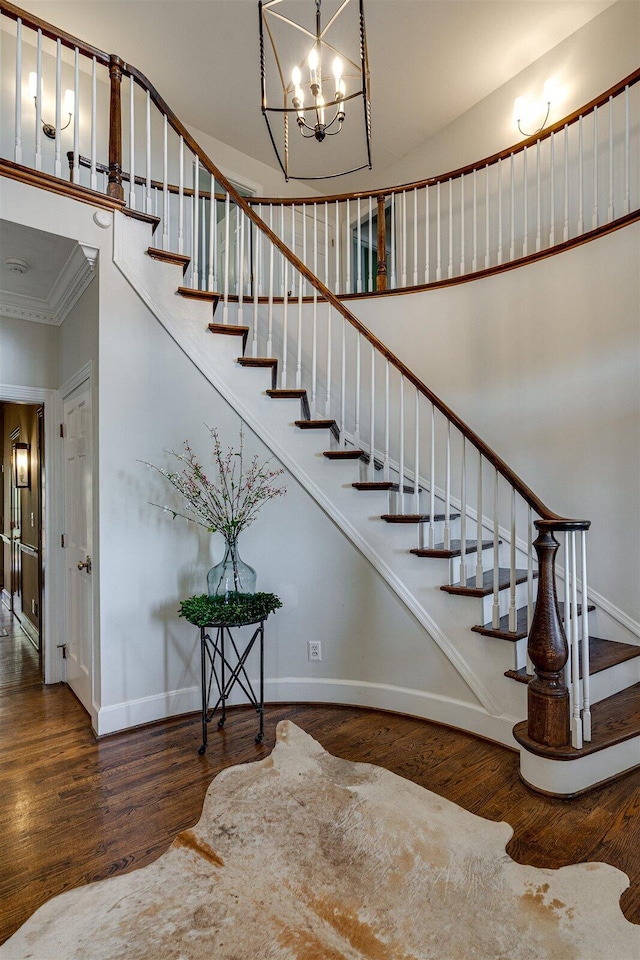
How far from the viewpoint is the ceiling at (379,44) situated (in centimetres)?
382

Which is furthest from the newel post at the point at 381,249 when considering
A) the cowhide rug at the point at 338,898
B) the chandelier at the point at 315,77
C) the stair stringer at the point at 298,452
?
the cowhide rug at the point at 338,898

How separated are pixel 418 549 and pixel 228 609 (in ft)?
3.69

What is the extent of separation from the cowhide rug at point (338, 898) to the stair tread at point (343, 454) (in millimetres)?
1803

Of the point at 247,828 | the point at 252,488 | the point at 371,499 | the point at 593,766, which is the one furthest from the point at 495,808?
the point at 252,488

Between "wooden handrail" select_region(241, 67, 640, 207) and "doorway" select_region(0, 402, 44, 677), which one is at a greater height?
"wooden handrail" select_region(241, 67, 640, 207)

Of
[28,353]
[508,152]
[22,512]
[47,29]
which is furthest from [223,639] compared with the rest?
[508,152]

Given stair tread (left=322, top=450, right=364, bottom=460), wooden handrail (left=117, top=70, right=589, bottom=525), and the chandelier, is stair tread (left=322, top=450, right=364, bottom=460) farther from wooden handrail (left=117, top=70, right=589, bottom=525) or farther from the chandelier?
the chandelier

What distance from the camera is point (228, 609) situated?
2629 mm

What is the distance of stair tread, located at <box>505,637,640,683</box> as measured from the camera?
2.50 m

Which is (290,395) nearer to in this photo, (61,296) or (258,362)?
(258,362)

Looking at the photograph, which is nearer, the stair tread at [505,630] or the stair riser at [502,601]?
the stair tread at [505,630]

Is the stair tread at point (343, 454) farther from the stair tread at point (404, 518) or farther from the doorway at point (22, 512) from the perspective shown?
the doorway at point (22, 512)

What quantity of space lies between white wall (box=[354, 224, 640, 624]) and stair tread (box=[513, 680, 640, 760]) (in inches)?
23.0

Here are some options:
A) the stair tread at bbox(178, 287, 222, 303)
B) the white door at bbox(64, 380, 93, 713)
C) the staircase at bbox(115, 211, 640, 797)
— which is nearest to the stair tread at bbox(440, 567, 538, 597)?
the staircase at bbox(115, 211, 640, 797)
